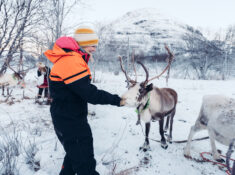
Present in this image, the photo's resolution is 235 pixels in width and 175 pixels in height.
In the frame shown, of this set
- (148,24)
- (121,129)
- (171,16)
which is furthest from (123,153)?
(171,16)

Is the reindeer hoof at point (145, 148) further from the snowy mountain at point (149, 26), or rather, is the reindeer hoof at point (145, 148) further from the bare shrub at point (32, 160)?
the snowy mountain at point (149, 26)

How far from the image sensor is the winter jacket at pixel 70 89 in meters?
1.46

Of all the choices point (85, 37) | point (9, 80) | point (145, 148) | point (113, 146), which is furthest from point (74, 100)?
point (9, 80)

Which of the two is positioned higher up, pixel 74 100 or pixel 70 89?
pixel 70 89

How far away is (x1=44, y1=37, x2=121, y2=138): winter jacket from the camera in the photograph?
1.46m

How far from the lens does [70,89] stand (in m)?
1.58

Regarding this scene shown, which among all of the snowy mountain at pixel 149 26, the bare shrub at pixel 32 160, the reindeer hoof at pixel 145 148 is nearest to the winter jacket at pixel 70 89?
the bare shrub at pixel 32 160

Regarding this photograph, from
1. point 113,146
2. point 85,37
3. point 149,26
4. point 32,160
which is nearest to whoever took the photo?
point 85,37

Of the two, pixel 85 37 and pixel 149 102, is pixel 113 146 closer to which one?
pixel 149 102

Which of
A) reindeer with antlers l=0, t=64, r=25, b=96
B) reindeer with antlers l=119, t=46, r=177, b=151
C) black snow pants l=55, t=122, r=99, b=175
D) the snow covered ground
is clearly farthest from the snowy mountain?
black snow pants l=55, t=122, r=99, b=175

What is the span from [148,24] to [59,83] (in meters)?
69.4

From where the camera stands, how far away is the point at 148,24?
6425 centimetres

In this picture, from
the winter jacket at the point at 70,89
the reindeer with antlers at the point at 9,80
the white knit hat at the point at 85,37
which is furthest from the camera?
the reindeer with antlers at the point at 9,80

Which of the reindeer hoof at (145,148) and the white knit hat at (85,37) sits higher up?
the white knit hat at (85,37)
